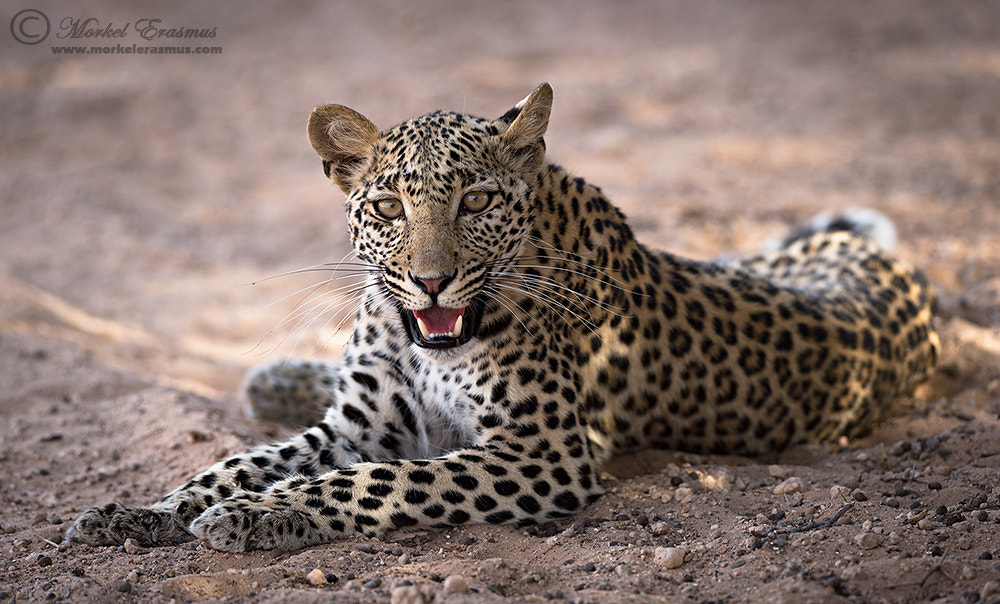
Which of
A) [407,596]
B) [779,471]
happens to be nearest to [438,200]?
[407,596]

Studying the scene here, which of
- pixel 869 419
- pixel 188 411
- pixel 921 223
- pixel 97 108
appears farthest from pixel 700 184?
pixel 97 108

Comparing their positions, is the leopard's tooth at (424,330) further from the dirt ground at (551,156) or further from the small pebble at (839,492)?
the small pebble at (839,492)

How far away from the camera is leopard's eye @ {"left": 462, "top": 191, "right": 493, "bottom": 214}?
5.04 meters

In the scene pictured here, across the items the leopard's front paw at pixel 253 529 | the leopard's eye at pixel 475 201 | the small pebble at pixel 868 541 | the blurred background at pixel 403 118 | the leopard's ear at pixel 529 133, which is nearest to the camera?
the small pebble at pixel 868 541

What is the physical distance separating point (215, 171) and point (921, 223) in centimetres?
942

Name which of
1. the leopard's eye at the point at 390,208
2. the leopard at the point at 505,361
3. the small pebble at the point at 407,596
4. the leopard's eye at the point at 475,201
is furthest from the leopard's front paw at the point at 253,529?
the leopard's eye at the point at 475,201

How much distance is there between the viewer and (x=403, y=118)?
14578 mm

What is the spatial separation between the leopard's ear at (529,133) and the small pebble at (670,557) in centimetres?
216

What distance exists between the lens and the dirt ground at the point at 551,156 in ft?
14.3

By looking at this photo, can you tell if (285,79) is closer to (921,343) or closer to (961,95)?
(961,95)

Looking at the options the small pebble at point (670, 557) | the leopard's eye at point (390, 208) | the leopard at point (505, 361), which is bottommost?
the small pebble at point (670, 557)

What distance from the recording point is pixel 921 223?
35.1ft

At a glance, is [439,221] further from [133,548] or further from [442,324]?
[133,548]

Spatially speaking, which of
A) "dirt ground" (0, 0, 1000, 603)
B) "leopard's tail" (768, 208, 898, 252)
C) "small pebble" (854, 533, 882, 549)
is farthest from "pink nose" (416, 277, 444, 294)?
"leopard's tail" (768, 208, 898, 252)
